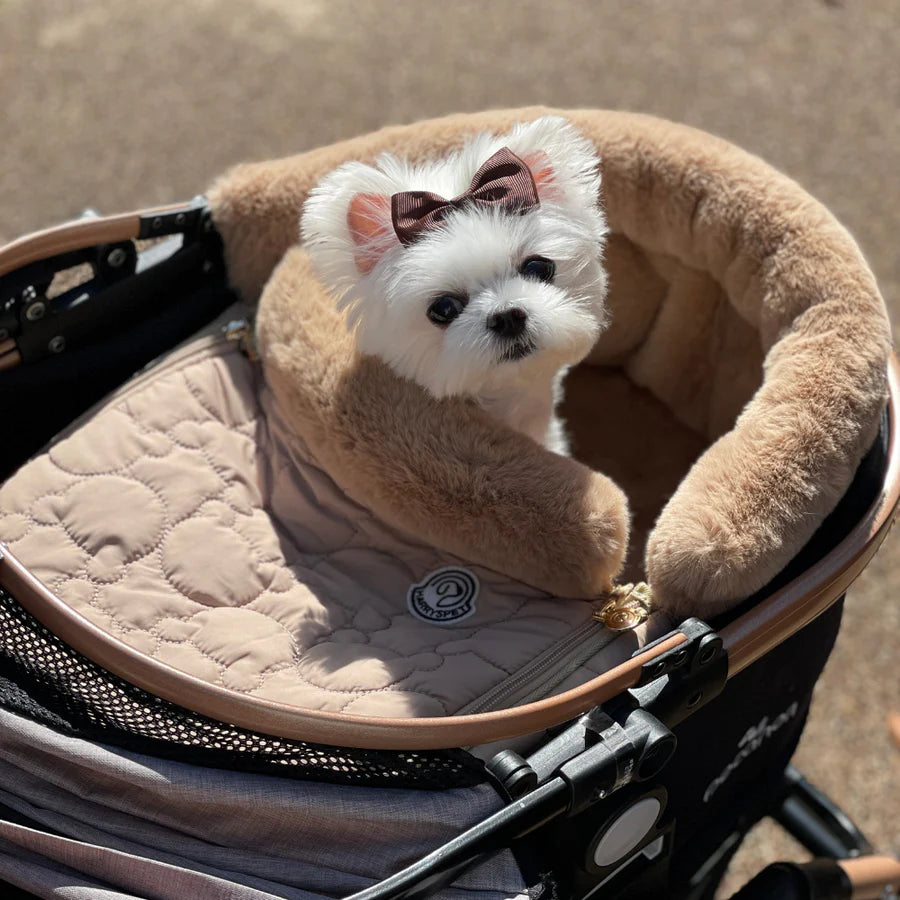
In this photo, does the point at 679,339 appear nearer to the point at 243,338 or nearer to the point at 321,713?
the point at 243,338

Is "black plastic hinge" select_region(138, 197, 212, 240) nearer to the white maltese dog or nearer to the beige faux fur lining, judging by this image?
the beige faux fur lining

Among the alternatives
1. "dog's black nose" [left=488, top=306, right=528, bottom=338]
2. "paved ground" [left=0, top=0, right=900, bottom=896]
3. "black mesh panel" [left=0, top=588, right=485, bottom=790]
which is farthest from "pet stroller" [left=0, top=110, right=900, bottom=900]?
"paved ground" [left=0, top=0, right=900, bottom=896]

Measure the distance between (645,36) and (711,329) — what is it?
1.82m

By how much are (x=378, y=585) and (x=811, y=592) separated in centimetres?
42

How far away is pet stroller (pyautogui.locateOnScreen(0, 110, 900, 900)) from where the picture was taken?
705mm

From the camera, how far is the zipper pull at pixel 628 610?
86cm

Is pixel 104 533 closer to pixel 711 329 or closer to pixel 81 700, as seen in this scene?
pixel 81 700

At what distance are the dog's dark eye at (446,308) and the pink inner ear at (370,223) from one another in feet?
0.24

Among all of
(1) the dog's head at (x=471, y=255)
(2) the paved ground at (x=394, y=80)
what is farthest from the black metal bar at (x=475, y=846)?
(2) the paved ground at (x=394, y=80)

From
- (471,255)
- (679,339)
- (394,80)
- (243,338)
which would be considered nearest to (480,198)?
(471,255)

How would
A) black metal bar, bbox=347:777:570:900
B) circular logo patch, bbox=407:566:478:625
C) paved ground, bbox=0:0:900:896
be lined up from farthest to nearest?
1. paved ground, bbox=0:0:900:896
2. circular logo patch, bbox=407:566:478:625
3. black metal bar, bbox=347:777:570:900

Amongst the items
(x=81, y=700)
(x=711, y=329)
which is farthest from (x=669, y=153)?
(x=81, y=700)

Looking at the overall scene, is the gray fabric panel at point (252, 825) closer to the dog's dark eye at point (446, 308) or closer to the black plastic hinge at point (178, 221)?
the dog's dark eye at point (446, 308)

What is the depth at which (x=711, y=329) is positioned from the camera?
1264 millimetres
